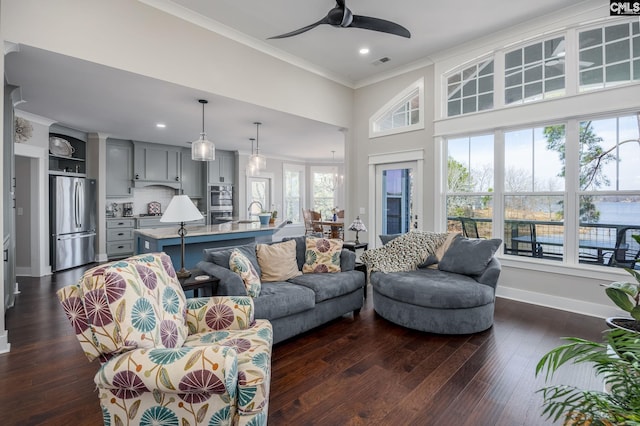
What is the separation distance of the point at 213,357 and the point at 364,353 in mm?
1645

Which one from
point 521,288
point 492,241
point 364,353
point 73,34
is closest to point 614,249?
point 521,288

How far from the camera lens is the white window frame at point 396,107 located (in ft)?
16.3

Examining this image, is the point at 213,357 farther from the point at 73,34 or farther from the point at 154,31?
the point at 154,31

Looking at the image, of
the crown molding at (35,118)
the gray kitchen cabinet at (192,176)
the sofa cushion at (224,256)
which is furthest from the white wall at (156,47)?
the gray kitchen cabinet at (192,176)

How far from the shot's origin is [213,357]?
55.1 inches

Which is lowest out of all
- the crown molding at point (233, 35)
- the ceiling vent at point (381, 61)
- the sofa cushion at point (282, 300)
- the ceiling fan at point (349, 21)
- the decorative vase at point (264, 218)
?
the sofa cushion at point (282, 300)

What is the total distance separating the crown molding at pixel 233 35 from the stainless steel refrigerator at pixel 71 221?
156 inches

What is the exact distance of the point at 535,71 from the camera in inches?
157

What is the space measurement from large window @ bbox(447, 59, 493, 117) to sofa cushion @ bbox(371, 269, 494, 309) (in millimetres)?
2534

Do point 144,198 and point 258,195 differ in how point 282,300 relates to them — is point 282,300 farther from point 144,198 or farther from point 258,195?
point 258,195

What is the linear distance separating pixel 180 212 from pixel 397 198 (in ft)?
12.2

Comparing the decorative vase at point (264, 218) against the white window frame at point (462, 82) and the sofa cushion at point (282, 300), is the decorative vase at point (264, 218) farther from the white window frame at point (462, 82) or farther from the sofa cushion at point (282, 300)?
the white window frame at point (462, 82)

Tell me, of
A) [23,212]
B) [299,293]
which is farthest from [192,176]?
[299,293]
